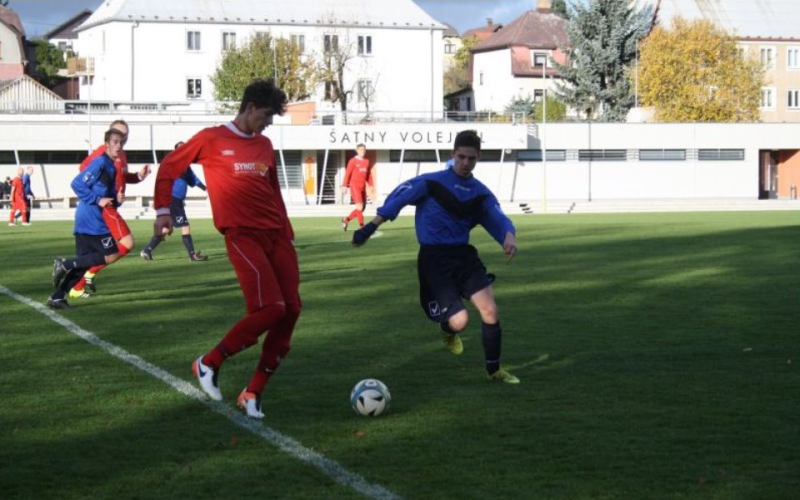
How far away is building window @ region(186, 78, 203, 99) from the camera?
3174 inches

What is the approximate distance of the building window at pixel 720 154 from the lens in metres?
67.1

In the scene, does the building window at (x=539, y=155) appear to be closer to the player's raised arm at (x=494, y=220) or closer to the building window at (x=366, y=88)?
the building window at (x=366, y=88)

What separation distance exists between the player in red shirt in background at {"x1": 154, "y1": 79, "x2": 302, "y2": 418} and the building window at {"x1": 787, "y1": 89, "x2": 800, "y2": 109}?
285 ft

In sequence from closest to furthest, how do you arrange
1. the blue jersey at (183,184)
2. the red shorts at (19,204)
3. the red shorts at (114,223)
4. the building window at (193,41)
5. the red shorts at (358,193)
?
the red shorts at (114,223)
the blue jersey at (183,184)
the red shorts at (358,193)
the red shorts at (19,204)
the building window at (193,41)

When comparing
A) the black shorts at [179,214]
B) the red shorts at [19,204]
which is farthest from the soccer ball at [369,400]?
the red shorts at [19,204]

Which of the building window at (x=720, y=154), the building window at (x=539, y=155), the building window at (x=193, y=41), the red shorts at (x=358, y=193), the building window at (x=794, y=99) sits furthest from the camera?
the building window at (x=794, y=99)

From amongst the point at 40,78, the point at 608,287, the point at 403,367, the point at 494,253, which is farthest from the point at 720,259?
the point at 40,78

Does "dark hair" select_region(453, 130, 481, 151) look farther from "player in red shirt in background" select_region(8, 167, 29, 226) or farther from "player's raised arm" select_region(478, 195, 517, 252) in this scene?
Answer: "player in red shirt in background" select_region(8, 167, 29, 226)

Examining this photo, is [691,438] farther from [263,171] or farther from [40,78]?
[40,78]

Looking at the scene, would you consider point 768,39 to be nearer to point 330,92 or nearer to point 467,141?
point 330,92

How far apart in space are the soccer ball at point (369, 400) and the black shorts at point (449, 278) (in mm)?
1535

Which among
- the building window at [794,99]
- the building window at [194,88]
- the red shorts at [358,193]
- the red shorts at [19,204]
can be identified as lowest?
the red shorts at [19,204]

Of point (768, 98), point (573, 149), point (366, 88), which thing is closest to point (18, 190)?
point (573, 149)

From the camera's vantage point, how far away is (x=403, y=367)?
411 inches
